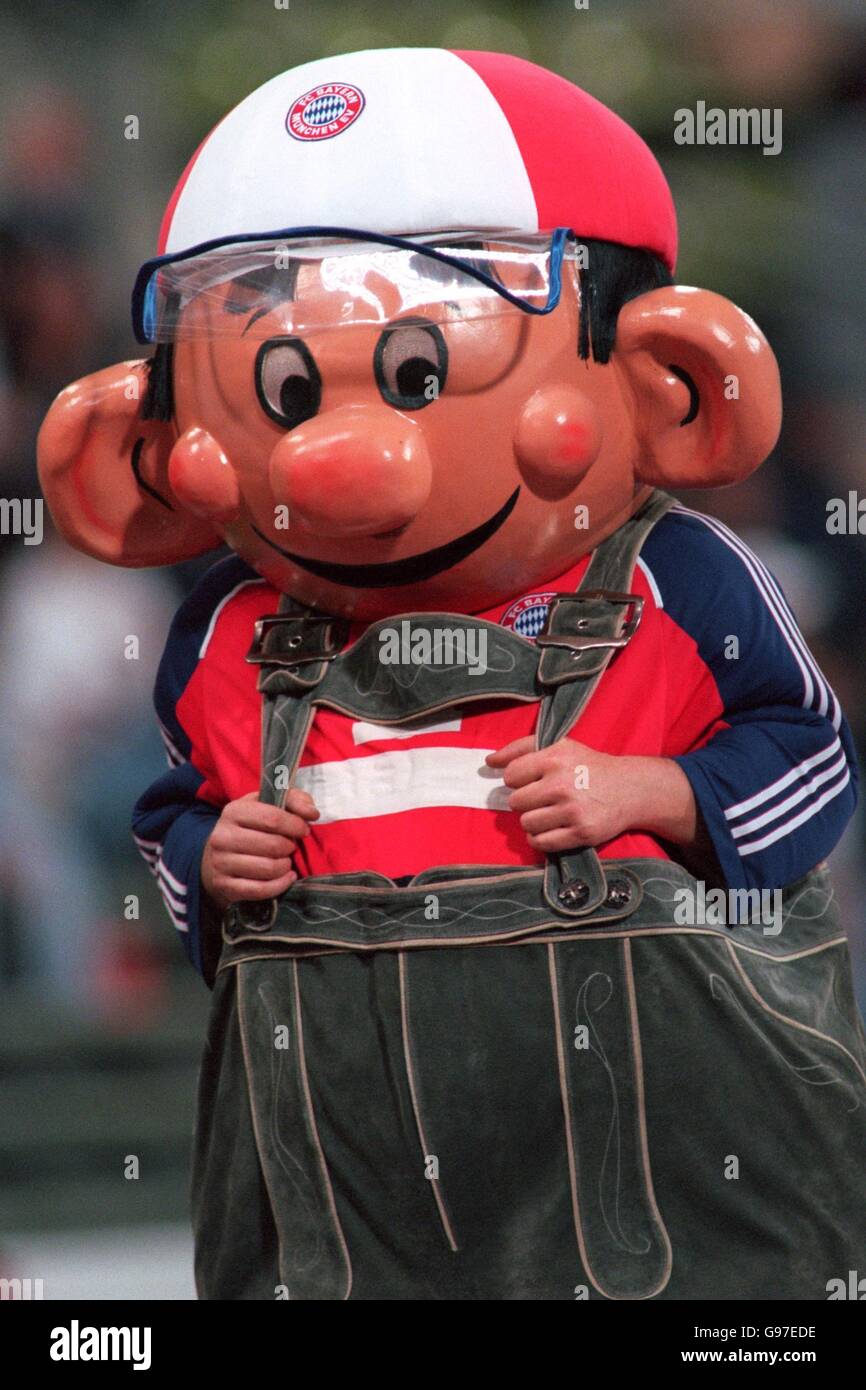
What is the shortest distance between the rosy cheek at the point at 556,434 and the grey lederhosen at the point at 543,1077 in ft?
0.30

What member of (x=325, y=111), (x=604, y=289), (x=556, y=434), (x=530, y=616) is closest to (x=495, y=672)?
(x=530, y=616)

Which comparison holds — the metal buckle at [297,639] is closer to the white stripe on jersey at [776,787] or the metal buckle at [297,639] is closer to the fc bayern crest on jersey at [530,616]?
the fc bayern crest on jersey at [530,616]

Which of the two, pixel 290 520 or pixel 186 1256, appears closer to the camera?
pixel 290 520

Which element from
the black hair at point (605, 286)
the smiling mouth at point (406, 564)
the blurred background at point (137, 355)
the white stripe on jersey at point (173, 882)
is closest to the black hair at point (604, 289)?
the black hair at point (605, 286)

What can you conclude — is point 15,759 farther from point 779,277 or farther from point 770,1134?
point 770,1134

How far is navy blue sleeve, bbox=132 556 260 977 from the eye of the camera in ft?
4.48

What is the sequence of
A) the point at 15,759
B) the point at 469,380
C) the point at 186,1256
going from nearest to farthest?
the point at 469,380
the point at 186,1256
the point at 15,759

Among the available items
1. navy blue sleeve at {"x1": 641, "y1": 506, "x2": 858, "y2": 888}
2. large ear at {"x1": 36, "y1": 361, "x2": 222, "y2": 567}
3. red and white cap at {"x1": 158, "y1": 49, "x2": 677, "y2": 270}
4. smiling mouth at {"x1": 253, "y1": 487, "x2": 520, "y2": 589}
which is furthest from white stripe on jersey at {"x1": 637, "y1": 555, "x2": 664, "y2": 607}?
large ear at {"x1": 36, "y1": 361, "x2": 222, "y2": 567}

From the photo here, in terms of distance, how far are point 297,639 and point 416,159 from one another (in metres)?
0.33

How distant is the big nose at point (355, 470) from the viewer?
1.17 m

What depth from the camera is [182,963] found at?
2549 millimetres
